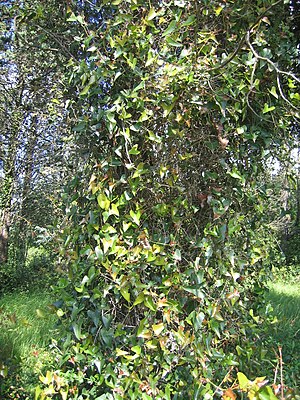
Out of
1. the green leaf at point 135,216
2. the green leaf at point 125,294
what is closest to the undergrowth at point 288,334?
the green leaf at point 125,294

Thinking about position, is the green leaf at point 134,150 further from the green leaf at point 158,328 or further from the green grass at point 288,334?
the green grass at point 288,334

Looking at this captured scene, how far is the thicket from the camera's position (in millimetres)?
1555

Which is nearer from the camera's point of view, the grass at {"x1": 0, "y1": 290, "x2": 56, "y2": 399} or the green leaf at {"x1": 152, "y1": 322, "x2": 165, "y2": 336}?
the green leaf at {"x1": 152, "y1": 322, "x2": 165, "y2": 336}

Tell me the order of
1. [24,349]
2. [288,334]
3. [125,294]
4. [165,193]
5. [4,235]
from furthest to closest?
[4,235], [288,334], [24,349], [165,193], [125,294]

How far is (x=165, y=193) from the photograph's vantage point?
167 cm

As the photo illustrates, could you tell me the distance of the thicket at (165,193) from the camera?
1555mm

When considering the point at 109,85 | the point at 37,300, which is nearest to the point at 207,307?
the point at 109,85

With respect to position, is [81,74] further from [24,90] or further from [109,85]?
[24,90]

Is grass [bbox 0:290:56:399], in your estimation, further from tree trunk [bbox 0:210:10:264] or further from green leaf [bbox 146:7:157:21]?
tree trunk [bbox 0:210:10:264]

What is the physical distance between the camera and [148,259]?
4.99ft

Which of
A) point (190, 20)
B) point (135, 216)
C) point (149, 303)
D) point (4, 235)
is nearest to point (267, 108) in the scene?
point (190, 20)

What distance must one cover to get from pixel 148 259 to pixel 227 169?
54 cm

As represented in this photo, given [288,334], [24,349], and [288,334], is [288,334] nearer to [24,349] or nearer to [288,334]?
[288,334]

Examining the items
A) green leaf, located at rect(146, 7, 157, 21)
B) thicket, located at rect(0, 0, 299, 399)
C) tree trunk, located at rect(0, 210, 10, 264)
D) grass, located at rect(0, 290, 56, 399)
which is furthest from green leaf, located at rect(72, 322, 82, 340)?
tree trunk, located at rect(0, 210, 10, 264)
